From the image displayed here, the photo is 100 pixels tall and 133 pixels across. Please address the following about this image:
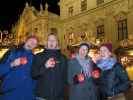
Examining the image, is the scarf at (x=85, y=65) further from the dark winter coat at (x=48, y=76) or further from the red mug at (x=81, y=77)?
the dark winter coat at (x=48, y=76)

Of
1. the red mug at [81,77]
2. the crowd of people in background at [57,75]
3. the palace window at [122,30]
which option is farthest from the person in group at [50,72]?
the palace window at [122,30]

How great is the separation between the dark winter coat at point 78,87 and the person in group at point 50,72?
0.69ft

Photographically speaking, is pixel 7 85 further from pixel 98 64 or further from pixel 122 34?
pixel 122 34

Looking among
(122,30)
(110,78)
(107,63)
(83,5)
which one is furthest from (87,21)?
(110,78)

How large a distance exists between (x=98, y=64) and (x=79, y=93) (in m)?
0.67

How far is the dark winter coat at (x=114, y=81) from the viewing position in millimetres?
6199

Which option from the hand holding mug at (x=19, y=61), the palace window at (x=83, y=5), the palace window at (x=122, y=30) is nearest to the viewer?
the hand holding mug at (x=19, y=61)

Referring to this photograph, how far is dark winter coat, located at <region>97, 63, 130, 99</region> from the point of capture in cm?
620

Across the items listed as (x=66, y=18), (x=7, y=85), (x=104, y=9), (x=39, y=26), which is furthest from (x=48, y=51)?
(x=39, y=26)

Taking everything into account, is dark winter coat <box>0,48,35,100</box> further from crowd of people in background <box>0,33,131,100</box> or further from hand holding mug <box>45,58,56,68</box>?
hand holding mug <box>45,58,56,68</box>

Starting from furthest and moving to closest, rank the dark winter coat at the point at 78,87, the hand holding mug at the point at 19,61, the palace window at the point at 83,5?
the palace window at the point at 83,5, the dark winter coat at the point at 78,87, the hand holding mug at the point at 19,61

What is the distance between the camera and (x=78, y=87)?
21.4 feet

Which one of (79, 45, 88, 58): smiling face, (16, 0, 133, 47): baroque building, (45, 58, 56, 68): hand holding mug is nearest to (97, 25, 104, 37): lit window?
(16, 0, 133, 47): baroque building

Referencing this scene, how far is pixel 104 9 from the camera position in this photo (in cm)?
3266
